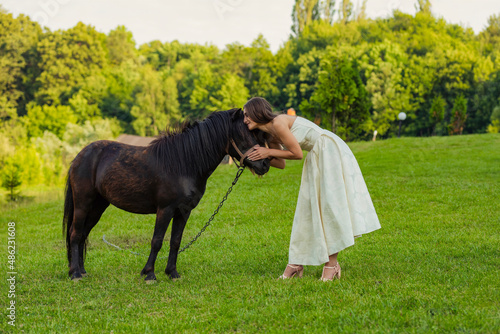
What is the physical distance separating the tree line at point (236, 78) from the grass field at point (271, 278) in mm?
22093

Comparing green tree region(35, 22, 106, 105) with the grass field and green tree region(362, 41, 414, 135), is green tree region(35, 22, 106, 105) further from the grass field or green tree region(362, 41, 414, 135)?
the grass field

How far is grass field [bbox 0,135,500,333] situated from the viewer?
152 inches

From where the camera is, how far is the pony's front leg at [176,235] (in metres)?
5.46

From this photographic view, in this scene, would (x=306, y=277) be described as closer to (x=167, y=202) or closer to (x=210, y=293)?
(x=210, y=293)

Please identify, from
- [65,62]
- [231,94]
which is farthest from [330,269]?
[65,62]

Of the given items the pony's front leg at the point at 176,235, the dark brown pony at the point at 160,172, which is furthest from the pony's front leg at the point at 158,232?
the pony's front leg at the point at 176,235

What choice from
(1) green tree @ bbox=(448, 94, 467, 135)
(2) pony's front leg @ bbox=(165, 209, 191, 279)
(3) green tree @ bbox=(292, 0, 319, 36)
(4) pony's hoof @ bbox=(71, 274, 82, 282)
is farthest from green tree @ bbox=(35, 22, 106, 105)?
(2) pony's front leg @ bbox=(165, 209, 191, 279)

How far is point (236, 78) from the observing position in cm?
6391

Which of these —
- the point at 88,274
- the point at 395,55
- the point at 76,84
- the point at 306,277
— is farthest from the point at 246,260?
the point at 76,84

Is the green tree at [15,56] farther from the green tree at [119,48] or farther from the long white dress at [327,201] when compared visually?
the long white dress at [327,201]

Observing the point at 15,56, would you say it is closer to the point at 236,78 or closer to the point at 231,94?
the point at 236,78

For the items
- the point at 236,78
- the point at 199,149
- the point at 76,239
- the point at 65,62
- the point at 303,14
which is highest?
the point at 303,14

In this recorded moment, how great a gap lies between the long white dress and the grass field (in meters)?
0.40

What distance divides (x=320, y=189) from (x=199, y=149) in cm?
156
